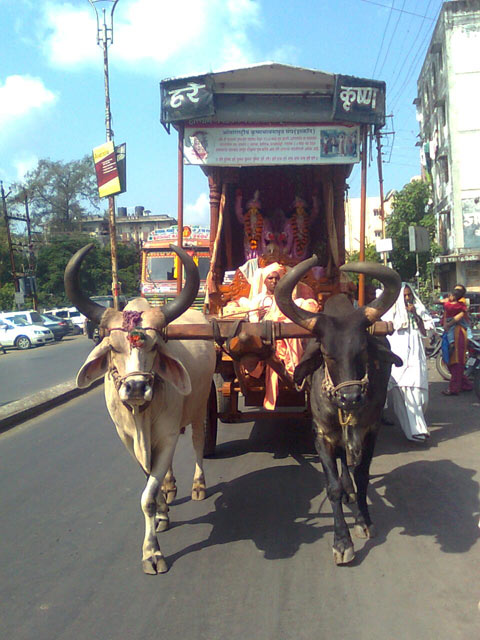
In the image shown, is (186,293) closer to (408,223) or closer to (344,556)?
(344,556)

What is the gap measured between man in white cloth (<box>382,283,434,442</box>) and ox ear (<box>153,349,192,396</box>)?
3.56m

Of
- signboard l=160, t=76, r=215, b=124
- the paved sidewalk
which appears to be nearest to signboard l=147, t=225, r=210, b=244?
the paved sidewalk

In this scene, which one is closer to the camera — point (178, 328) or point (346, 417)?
point (346, 417)

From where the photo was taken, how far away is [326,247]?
8.17 m

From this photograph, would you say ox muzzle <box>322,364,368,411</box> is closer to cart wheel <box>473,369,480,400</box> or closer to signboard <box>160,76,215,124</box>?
signboard <box>160,76,215,124</box>

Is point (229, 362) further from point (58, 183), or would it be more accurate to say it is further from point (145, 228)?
point (145, 228)

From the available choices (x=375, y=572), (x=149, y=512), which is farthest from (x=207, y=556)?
(x=375, y=572)

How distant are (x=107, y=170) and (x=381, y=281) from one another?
594 inches

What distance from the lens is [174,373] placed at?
408 centimetres

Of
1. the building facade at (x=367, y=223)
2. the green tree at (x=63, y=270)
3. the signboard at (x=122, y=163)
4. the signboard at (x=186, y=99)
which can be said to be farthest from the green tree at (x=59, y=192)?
the signboard at (x=186, y=99)

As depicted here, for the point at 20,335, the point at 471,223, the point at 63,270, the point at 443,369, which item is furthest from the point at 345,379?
the point at 63,270

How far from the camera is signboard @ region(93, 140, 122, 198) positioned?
17531 mm

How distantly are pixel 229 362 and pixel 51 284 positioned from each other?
37.6 m

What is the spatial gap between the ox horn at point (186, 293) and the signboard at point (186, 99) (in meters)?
2.61
